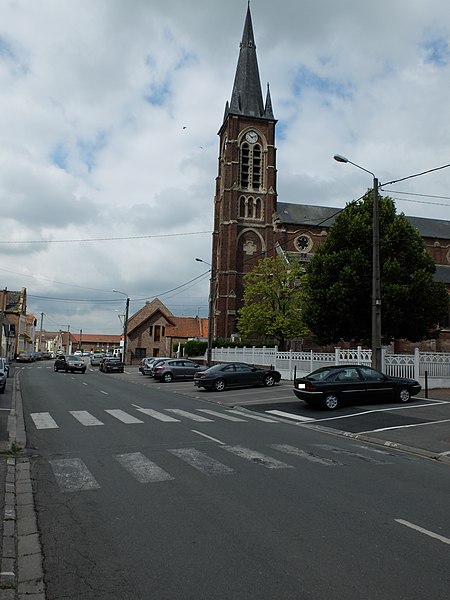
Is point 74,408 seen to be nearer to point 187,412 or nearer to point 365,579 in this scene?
point 187,412

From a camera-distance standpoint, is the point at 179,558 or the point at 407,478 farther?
the point at 407,478

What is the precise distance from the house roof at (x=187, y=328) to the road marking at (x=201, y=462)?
67.8 m

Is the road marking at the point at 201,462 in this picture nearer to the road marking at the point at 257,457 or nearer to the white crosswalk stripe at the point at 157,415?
the road marking at the point at 257,457

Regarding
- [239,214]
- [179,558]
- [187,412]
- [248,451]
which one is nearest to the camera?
[179,558]

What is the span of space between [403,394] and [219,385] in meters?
10.0

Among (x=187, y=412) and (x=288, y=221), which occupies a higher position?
(x=288, y=221)

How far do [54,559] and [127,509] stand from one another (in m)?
1.54

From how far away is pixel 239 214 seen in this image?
62.7 m

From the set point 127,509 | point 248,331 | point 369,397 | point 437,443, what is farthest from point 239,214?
point 127,509

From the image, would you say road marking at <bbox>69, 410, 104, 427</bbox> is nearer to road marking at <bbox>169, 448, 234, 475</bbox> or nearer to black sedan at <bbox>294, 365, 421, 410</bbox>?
road marking at <bbox>169, 448, 234, 475</bbox>

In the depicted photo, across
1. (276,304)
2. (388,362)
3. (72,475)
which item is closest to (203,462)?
(72,475)

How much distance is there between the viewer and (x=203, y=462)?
896 centimetres

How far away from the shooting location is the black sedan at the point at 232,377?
26547mm

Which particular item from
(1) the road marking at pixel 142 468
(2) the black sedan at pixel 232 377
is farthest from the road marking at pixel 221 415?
(2) the black sedan at pixel 232 377
